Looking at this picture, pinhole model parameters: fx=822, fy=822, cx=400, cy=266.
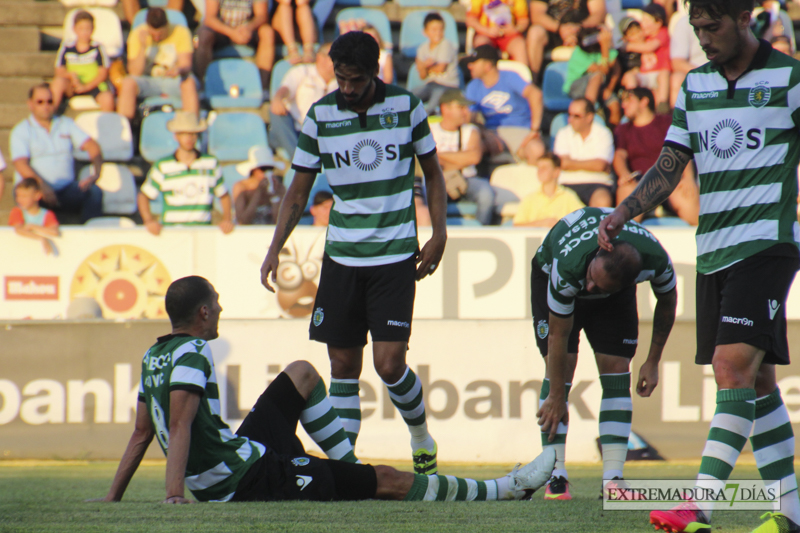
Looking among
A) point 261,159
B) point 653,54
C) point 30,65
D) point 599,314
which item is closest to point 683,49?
point 653,54

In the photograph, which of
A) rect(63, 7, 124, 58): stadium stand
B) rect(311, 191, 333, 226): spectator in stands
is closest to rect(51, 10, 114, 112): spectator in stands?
rect(63, 7, 124, 58): stadium stand

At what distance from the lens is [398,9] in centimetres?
1195

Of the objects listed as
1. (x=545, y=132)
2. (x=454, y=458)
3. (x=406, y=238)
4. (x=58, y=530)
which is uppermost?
(x=545, y=132)

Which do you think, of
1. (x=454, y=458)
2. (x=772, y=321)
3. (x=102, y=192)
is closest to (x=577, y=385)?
(x=454, y=458)

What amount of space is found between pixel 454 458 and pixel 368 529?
408 cm

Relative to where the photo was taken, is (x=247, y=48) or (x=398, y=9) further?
(x=398, y=9)

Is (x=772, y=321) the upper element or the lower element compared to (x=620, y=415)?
upper

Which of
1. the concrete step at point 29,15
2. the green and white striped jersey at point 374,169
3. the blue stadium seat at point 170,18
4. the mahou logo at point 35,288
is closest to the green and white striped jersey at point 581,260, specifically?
the green and white striped jersey at point 374,169

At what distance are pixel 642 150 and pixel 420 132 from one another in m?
5.77

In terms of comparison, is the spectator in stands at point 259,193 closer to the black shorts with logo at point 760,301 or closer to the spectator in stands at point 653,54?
the spectator in stands at point 653,54

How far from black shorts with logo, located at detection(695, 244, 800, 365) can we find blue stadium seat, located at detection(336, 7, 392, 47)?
8.70m

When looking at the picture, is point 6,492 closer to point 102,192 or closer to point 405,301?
point 405,301

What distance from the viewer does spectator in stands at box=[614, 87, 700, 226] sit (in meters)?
9.33

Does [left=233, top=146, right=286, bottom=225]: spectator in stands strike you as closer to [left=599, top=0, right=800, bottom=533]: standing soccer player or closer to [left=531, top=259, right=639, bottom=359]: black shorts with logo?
[left=531, top=259, right=639, bottom=359]: black shorts with logo
